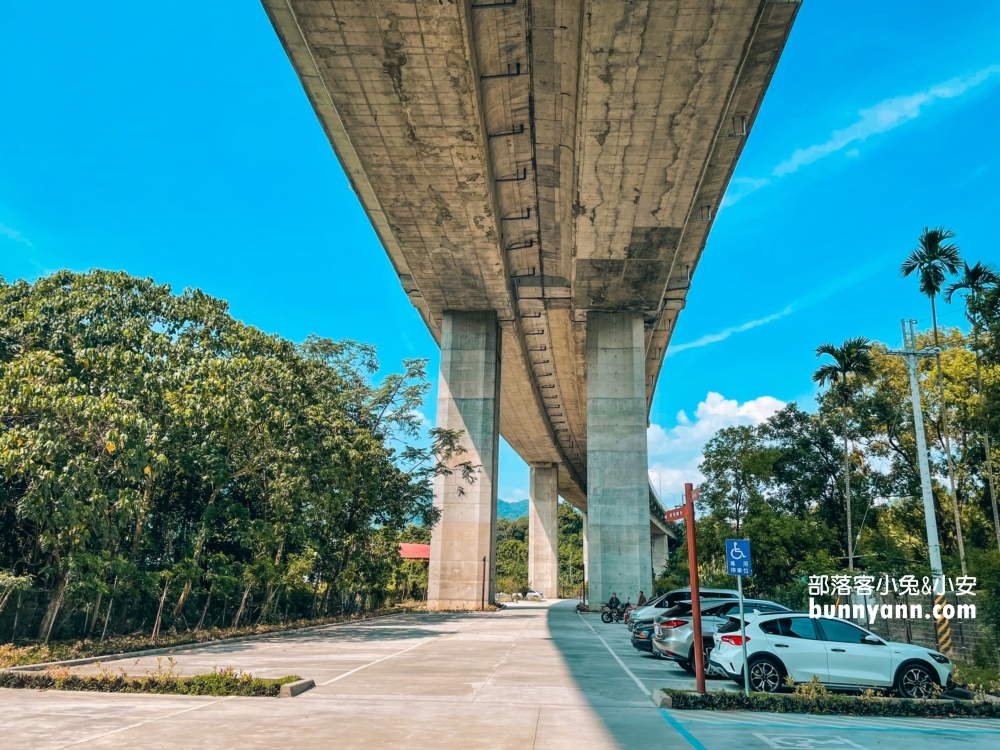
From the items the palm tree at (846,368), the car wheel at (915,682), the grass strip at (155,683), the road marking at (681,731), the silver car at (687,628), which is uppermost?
the palm tree at (846,368)

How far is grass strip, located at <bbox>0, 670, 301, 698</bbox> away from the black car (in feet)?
29.8

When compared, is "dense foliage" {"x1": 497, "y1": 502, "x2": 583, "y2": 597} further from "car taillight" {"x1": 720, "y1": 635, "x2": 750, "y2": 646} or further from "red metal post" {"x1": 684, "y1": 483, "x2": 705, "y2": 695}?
"red metal post" {"x1": 684, "y1": 483, "x2": 705, "y2": 695}

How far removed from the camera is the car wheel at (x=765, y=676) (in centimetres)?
1083

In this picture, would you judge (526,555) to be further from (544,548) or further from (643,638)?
(643,638)

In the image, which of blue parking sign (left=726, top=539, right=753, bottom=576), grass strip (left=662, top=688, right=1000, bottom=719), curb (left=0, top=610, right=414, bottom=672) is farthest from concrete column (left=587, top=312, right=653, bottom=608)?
grass strip (left=662, top=688, right=1000, bottom=719)

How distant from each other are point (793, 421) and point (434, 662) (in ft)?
134

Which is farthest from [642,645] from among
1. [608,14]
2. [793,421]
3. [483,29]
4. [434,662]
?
[793,421]

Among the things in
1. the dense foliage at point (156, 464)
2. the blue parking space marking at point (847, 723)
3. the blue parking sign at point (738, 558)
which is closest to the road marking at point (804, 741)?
the blue parking space marking at point (847, 723)

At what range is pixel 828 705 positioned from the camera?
30.8ft

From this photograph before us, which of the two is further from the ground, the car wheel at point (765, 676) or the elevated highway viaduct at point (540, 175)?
the elevated highway viaduct at point (540, 175)

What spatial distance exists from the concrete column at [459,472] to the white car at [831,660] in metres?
24.2

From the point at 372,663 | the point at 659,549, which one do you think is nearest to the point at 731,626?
the point at 372,663

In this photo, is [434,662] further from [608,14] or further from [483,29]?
[483,29]

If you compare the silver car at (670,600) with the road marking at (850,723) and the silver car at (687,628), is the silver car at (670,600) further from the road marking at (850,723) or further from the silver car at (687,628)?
the road marking at (850,723)
